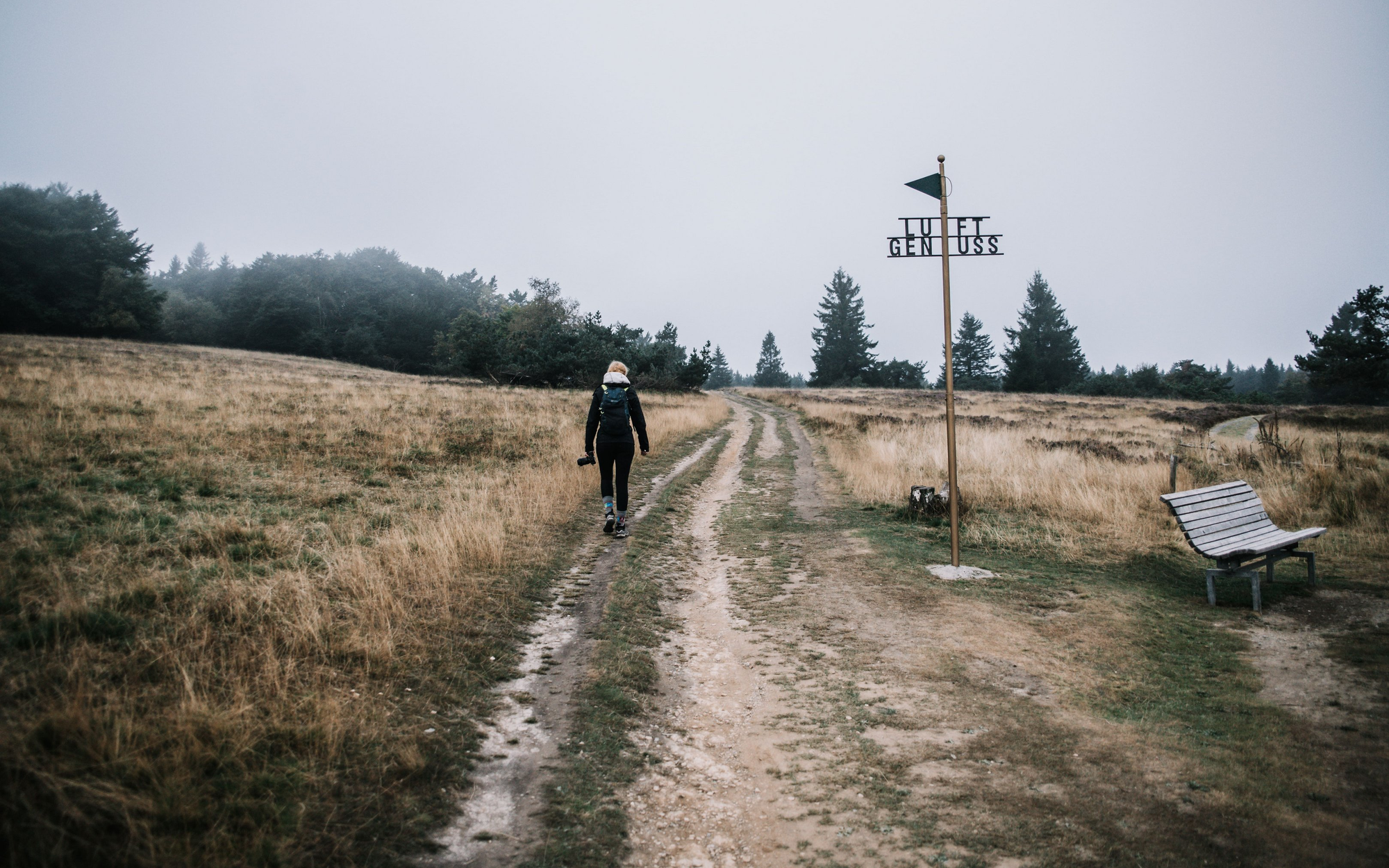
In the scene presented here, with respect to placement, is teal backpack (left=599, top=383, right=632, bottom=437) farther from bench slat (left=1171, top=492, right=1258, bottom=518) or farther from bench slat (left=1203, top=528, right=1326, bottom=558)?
bench slat (left=1203, top=528, right=1326, bottom=558)

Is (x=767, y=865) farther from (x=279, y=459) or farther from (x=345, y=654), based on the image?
(x=279, y=459)

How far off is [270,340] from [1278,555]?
85925 millimetres

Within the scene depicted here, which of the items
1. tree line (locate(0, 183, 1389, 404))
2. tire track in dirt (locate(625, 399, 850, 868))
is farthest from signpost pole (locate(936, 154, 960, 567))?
tree line (locate(0, 183, 1389, 404))

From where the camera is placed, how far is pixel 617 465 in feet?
28.6

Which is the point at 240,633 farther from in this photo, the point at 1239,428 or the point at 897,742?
the point at 1239,428

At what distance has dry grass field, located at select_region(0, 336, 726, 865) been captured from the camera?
248 centimetres

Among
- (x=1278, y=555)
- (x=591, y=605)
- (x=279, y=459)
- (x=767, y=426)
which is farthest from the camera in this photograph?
(x=767, y=426)

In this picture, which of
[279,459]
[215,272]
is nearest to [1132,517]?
[279,459]

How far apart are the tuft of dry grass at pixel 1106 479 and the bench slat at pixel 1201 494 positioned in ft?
4.58

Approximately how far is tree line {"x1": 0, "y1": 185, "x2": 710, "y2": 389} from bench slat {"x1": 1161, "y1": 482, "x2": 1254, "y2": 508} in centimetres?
3548

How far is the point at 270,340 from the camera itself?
7031 cm

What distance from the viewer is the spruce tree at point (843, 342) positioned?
82062 millimetres

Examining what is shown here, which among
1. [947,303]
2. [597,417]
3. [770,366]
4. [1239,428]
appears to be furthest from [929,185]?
[770,366]

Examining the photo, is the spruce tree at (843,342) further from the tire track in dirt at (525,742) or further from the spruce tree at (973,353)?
the tire track in dirt at (525,742)
